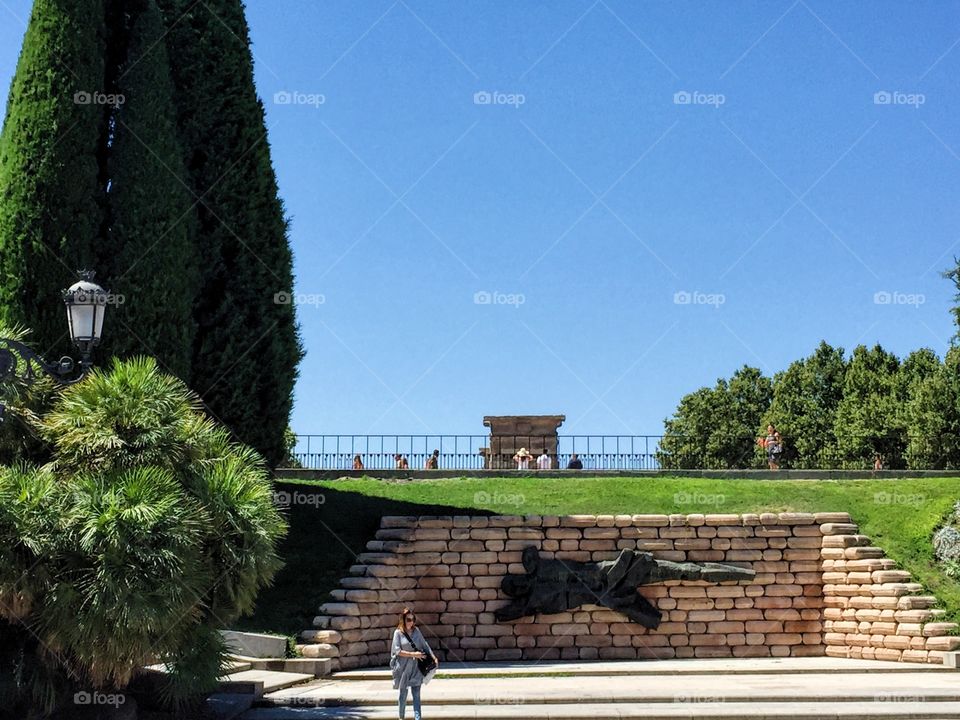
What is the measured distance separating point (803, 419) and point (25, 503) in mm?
49375

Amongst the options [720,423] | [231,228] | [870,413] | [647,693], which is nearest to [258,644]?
[647,693]

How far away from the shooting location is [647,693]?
1391 cm

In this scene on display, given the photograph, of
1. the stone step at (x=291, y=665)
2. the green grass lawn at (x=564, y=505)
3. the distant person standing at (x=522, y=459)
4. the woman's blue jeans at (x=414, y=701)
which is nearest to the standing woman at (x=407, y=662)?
the woman's blue jeans at (x=414, y=701)

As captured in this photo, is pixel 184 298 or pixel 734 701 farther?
pixel 184 298

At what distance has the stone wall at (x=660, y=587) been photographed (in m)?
18.8

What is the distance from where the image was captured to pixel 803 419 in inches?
2181

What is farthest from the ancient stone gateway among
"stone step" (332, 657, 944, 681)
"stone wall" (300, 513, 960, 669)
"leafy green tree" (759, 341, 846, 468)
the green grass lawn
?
"leafy green tree" (759, 341, 846, 468)

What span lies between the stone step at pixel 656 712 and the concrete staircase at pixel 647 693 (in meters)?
0.01

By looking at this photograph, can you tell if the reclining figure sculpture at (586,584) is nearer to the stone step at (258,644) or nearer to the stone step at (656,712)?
the stone step at (258,644)

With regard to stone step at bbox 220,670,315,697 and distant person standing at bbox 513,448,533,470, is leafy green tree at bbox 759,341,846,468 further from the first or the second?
stone step at bbox 220,670,315,697

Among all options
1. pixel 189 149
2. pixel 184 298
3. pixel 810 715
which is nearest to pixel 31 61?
pixel 189 149

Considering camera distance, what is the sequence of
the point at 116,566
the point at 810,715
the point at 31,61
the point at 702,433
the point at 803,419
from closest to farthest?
the point at 116,566 < the point at 810,715 < the point at 31,61 < the point at 803,419 < the point at 702,433

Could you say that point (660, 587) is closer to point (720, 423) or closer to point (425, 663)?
point (425, 663)

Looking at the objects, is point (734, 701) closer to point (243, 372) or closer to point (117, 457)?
point (117, 457)
